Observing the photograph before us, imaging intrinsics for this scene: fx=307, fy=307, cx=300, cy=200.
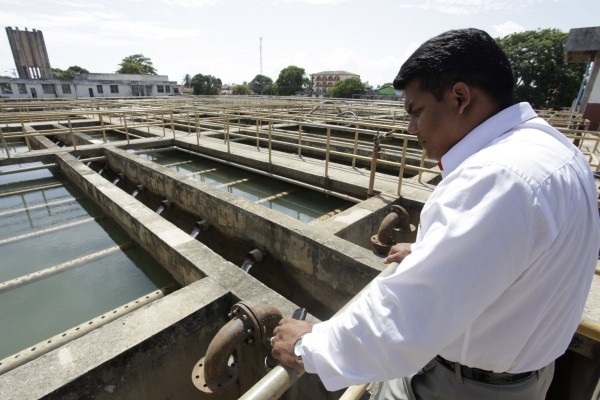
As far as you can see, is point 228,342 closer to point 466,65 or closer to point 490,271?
point 490,271

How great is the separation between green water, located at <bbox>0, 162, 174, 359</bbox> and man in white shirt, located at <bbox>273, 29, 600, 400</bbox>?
370 cm

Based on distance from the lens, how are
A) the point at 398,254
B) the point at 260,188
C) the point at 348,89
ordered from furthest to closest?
the point at 348,89 < the point at 260,188 < the point at 398,254

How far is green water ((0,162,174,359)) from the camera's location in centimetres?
358

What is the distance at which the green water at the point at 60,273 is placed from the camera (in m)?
3.58

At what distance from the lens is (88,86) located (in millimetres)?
43438

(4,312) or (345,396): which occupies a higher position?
(345,396)

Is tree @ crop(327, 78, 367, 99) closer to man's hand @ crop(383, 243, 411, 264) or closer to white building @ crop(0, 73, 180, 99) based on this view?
white building @ crop(0, 73, 180, 99)

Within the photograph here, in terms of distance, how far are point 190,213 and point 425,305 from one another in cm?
558

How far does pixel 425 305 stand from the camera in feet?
2.54

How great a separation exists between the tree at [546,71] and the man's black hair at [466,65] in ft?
108

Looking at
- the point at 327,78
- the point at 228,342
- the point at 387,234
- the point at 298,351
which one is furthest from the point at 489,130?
the point at 327,78

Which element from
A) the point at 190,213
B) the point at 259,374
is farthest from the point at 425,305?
the point at 190,213

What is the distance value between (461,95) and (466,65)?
0.09 metres

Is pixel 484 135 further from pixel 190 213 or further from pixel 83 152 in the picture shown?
pixel 83 152
